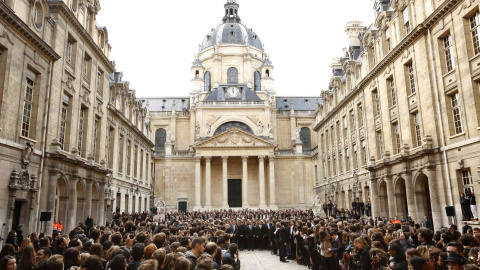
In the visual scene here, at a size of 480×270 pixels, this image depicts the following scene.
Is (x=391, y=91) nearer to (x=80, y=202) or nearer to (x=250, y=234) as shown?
(x=250, y=234)

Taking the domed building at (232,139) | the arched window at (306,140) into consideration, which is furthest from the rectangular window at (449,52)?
the arched window at (306,140)

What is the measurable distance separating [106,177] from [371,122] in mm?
20750

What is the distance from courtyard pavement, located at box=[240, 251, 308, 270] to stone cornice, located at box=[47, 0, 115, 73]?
16.2 m

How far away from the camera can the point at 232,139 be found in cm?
5088

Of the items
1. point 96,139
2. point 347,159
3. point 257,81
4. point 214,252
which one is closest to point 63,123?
point 96,139

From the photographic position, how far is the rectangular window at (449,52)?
1923 centimetres

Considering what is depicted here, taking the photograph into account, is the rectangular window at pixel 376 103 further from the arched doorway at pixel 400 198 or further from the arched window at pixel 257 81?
the arched window at pixel 257 81

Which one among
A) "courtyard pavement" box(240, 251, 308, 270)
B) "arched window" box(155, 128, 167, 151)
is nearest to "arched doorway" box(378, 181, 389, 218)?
"courtyard pavement" box(240, 251, 308, 270)

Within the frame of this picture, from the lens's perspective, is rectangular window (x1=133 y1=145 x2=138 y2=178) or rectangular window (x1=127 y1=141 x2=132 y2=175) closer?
rectangular window (x1=127 y1=141 x2=132 y2=175)

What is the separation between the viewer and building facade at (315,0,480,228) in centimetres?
1770

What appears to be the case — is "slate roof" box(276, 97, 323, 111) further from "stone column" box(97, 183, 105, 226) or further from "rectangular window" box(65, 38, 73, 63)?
"rectangular window" box(65, 38, 73, 63)

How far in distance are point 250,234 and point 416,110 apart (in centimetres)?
1260

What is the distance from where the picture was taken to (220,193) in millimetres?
53688

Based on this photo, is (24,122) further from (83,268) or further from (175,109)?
(175,109)
